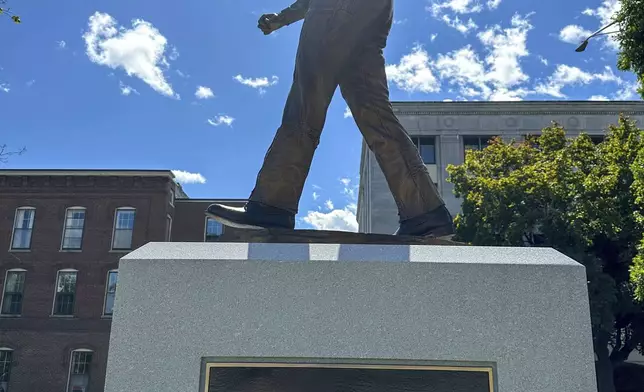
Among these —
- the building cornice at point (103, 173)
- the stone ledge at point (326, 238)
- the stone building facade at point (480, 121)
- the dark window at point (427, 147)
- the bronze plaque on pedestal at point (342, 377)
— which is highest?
the stone building facade at point (480, 121)

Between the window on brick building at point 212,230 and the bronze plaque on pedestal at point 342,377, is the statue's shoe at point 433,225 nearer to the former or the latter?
the bronze plaque on pedestal at point 342,377

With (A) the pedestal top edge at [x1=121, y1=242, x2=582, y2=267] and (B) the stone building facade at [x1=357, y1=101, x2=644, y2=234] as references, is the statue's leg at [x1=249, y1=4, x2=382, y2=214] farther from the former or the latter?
(B) the stone building facade at [x1=357, y1=101, x2=644, y2=234]

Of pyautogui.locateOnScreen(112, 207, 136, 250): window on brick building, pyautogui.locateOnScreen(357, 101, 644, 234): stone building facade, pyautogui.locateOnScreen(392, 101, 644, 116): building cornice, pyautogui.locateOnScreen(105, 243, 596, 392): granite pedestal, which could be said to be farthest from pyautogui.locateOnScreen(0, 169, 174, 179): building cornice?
pyautogui.locateOnScreen(105, 243, 596, 392): granite pedestal

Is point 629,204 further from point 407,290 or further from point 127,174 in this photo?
point 127,174

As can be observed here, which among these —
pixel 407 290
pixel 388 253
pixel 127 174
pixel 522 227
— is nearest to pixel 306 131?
pixel 388 253

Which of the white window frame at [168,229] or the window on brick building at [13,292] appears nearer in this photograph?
the window on brick building at [13,292]

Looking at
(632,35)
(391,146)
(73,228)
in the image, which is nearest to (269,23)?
Result: (391,146)

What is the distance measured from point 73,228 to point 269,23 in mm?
27059

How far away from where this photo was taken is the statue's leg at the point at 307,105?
12.5 ft

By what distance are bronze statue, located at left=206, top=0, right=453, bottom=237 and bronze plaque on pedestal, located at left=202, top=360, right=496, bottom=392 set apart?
1.14 metres

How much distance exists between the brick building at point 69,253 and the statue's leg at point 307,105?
81.7 ft

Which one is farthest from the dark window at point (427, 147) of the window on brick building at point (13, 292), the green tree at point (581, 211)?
the window on brick building at point (13, 292)

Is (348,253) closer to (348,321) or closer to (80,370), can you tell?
(348,321)

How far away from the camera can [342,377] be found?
9.12 feet
